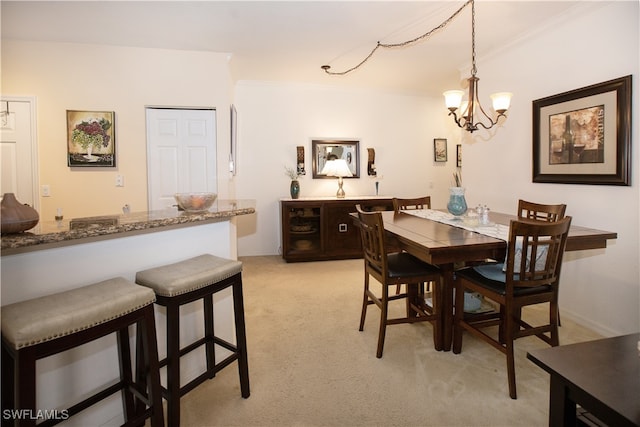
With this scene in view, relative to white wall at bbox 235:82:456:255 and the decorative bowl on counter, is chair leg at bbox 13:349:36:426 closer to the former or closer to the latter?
the decorative bowl on counter

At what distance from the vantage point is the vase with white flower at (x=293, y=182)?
4.78 meters

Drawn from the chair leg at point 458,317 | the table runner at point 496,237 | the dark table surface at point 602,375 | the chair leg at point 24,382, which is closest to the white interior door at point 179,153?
the table runner at point 496,237

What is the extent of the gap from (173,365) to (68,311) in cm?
55

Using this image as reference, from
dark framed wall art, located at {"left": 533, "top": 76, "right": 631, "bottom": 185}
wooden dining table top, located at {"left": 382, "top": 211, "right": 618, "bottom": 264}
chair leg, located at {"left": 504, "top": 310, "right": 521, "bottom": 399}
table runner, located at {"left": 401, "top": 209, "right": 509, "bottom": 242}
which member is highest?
dark framed wall art, located at {"left": 533, "top": 76, "right": 631, "bottom": 185}

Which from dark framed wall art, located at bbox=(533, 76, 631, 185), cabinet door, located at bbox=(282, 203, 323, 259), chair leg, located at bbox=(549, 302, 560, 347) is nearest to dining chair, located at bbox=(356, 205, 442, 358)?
chair leg, located at bbox=(549, 302, 560, 347)

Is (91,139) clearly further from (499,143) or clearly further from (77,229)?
(499,143)

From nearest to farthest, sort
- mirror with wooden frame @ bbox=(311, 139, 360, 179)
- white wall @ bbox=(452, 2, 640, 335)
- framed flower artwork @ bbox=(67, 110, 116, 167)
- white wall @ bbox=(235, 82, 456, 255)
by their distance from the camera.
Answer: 1. white wall @ bbox=(452, 2, 640, 335)
2. framed flower artwork @ bbox=(67, 110, 116, 167)
3. white wall @ bbox=(235, 82, 456, 255)
4. mirror with wooden frame @ bbox=(311, 139, 360, 179)

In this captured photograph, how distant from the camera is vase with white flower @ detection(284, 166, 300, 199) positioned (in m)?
4.78

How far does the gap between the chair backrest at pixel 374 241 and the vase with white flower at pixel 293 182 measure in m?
2.35

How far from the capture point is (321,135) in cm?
510

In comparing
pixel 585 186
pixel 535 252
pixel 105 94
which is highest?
pixel 105 94

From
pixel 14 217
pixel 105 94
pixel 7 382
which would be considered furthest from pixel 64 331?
pixel 105 94

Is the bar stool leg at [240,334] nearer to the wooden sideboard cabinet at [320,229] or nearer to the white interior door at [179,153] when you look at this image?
the white interior door at [179,153]

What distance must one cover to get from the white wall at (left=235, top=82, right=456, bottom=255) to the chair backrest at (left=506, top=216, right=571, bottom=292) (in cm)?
344
